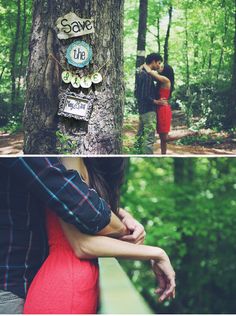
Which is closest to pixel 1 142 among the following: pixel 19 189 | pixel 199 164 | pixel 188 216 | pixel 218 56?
pixel 19 189

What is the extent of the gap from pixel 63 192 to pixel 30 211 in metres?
0.18

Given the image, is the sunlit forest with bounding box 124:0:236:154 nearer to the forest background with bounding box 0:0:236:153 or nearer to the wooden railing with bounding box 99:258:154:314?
the forest background with bounding box 0:0:236:153

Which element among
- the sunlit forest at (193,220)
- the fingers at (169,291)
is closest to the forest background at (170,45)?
the fingers at (169,291)

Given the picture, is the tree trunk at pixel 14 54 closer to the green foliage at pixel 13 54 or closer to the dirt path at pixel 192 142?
the green foliage at pixel 13 54

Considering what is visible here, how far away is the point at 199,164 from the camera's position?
4.55m

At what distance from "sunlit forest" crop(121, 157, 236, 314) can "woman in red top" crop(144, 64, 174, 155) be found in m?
1.21

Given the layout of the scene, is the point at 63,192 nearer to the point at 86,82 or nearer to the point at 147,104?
the point at 86,82

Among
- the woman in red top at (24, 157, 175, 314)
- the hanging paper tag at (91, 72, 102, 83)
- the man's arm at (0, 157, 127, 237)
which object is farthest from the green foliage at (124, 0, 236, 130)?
the woman in red top at (24, 157, 175, 314)

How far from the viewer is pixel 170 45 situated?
2785 mm

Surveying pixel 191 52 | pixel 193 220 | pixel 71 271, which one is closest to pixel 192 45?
pixel 191 52

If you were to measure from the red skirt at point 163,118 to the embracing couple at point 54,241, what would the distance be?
1.78ft

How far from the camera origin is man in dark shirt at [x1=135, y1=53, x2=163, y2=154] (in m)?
2.78

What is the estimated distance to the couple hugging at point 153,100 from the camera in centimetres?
279

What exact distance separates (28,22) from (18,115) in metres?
0.47
